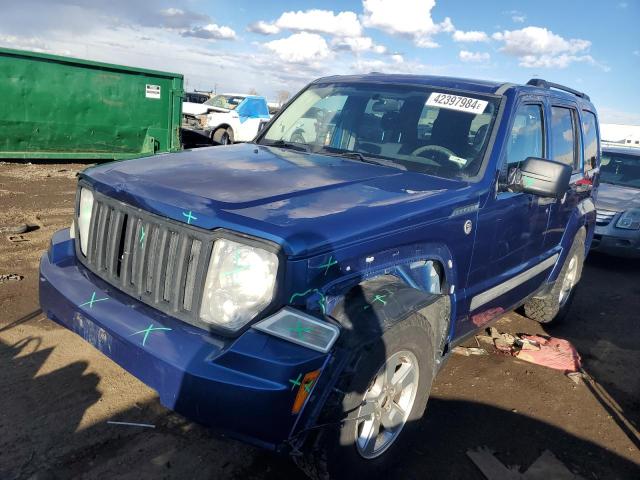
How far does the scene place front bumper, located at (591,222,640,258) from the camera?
711 cm

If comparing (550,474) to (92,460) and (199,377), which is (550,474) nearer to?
(199,377)

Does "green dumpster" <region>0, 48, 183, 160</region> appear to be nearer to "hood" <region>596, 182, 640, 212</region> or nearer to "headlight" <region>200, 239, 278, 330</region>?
"hood" <region>596, 182, 640, 212</region>

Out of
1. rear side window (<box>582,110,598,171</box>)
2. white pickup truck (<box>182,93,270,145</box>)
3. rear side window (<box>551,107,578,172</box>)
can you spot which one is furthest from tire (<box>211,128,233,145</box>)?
rear side window (<box>551,107,578,172</box>)

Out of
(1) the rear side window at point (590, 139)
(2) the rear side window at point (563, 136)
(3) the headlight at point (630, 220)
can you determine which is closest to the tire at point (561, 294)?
(1) the rear side window at point (590, 139)

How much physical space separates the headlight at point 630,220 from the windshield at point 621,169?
1.33 metres

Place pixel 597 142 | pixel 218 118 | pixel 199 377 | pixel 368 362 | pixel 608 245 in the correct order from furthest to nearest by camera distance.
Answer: pixel 218 118, pixel 608 245, pixel 597 142, pixel 368 362, pixel 199 377

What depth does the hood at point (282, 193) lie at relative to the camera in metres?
2.10

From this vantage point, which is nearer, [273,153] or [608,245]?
[273,153]

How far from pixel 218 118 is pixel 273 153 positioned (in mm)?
13683

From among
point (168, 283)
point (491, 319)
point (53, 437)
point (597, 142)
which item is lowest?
point (53, 437)

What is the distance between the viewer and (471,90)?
3510 millimetres

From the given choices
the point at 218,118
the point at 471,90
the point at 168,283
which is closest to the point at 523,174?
the point at 471,90

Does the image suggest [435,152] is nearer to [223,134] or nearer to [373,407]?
[373,407]

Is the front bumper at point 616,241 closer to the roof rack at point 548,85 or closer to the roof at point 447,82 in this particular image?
the roof rack at point 548,85
